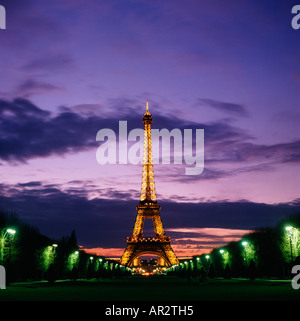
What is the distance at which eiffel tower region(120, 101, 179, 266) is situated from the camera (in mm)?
132250

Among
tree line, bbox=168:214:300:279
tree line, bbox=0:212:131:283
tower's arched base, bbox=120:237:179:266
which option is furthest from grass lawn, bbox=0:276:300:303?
tower's arched base, bbox=120:237:179:266

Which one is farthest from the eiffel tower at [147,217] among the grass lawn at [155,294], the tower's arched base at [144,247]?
A: the grass lawn at [155,294]

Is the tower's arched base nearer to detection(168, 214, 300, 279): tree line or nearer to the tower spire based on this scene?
the tower spire

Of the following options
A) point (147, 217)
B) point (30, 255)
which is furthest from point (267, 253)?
point (147, 217)

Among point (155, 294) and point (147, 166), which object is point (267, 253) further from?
point (147, 166)

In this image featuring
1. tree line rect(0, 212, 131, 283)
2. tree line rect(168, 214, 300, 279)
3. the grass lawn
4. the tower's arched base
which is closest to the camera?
the grass lawn

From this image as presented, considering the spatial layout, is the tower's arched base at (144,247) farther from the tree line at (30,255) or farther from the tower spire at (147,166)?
the tree line at (30,255)

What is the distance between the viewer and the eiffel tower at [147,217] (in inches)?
5207

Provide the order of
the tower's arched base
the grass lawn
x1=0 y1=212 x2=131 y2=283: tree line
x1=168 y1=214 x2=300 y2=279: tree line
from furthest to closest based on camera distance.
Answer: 1. the tower's arched base
2. x1=168 y1=214 x2=300 y2=279: tree line
3. x1=0 y1=212 x2=131 y2=283: tree line
4. the grass lawn

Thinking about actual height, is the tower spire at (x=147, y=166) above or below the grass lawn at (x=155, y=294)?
above

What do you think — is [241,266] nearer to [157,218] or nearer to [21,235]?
[21,235]

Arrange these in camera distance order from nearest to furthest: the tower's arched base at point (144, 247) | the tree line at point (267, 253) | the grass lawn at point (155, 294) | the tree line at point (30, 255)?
the grass lawn at point (155, 294), the tree line at point (30, 255), the tree line at point (267, 253), the tower's arched base at point (144, 247)
